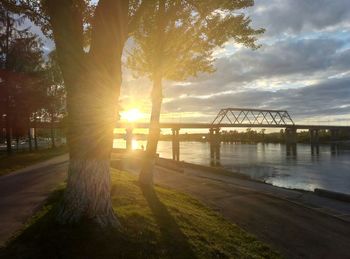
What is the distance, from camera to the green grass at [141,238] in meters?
7.28

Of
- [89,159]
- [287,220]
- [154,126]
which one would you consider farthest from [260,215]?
[89,159]

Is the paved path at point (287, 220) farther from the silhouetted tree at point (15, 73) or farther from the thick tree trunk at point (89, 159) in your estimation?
the silhouetted tree at point (15, 73)

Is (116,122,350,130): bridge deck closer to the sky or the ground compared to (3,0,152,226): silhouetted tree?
closer to the sky


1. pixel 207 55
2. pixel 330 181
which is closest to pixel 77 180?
pixel 207 55

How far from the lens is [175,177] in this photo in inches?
1080

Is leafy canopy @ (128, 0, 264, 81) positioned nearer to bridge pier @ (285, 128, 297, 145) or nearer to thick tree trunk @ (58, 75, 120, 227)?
thick tree trunk @ (58, 75, 120, 227)

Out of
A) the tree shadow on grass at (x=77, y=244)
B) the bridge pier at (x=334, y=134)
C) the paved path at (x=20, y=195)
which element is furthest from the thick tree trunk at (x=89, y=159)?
the bridge pier at (x=334, y=134)

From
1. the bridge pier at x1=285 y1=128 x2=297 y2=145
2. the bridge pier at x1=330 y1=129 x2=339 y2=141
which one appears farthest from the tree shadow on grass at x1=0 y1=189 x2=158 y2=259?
the bridge pier at x1=330 y1=129 x2=339 y2=141

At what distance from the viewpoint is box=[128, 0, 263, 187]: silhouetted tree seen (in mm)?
17156

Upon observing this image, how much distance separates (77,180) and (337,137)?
668 ft

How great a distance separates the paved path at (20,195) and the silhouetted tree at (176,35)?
4.58 meters

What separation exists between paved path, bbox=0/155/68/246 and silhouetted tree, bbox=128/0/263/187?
4.58 meters

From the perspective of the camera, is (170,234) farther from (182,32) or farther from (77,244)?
(182,32)

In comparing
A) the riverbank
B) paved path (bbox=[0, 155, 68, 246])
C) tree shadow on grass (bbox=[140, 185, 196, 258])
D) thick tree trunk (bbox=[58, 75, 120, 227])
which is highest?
thick tree trunk (bbox=[58, 75, 120, 227])
